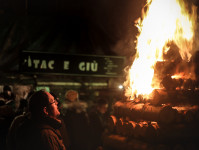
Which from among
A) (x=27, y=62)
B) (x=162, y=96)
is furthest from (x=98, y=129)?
(x=27, y=62)

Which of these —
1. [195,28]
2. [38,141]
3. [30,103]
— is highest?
[195,28]

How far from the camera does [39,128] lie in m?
2.87

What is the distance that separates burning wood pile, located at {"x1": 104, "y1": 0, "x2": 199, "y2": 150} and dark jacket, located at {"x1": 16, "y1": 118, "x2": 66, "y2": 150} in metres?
1.37

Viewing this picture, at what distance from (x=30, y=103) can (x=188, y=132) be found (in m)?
2.20

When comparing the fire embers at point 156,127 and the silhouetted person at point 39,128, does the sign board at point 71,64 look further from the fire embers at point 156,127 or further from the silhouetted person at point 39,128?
the silhouetted person at point 39,128

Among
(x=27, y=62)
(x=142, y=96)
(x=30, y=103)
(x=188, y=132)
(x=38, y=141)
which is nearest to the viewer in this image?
(x=38, y=141)

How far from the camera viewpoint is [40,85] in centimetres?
733

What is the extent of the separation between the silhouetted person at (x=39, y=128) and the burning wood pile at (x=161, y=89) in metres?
1.32

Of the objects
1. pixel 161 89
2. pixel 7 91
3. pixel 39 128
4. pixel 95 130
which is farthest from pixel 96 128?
pixel 7 91

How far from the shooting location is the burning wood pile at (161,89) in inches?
146

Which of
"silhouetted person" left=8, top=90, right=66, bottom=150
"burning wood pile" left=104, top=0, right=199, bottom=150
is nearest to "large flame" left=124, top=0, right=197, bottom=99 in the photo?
"burning wood pile" left=104, top=0, right=199, bottom=150

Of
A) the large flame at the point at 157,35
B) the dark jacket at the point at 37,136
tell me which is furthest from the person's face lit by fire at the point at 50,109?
the large flame at the point at 157,35

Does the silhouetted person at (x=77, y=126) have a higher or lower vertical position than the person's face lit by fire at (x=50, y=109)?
lower

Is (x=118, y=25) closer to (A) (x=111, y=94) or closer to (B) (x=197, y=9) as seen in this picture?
(A) (x=111, y=94)
